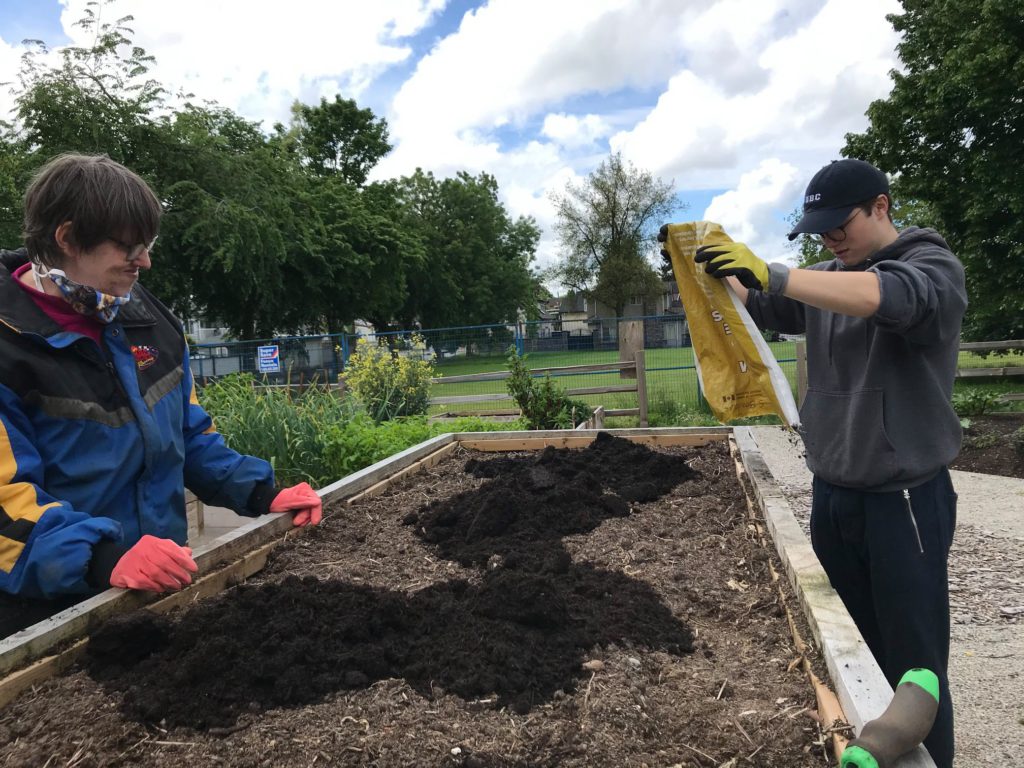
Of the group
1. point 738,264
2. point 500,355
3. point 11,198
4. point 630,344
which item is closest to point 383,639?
point 738,264

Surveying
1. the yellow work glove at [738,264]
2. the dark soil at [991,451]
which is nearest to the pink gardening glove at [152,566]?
the yellow work glove at [738,264]

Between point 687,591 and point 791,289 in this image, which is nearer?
point 791,289

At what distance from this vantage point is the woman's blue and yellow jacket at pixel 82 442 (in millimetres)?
1678

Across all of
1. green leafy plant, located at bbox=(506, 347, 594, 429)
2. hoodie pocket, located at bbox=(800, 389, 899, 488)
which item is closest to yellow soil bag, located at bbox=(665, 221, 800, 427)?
hoodie pocket, located at bbox=(800, 389, 899, 488)

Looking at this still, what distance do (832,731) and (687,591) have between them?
0.93m

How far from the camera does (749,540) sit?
110 inches

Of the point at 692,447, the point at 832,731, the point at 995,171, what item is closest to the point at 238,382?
the point at 692,447

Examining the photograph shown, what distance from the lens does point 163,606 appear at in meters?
2.16

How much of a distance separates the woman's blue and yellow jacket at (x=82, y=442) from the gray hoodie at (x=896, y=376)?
2057 mm

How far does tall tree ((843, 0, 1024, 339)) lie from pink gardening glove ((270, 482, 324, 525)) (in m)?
9.61

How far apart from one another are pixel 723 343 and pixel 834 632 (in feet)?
4.15

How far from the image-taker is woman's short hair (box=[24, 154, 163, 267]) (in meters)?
1.79

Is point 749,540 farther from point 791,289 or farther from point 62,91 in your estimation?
point 62,91

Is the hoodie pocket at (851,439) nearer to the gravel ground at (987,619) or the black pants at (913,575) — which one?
the black pants at (913,575)
